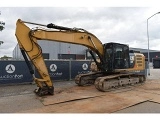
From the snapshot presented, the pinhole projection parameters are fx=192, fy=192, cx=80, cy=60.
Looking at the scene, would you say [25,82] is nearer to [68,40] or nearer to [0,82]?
[0,82]

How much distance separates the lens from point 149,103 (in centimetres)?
775

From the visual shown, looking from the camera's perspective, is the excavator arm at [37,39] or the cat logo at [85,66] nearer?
the excavator arm at [37,39]

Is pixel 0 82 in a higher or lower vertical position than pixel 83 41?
lower

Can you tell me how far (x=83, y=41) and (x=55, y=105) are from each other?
4.37 meters

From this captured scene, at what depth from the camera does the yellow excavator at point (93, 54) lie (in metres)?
8.92

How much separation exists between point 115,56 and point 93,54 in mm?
1365

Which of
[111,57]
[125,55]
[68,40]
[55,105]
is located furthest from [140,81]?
[55,105]

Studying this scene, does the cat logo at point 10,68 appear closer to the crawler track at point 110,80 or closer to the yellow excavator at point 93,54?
the yellow excavator at point 93,54

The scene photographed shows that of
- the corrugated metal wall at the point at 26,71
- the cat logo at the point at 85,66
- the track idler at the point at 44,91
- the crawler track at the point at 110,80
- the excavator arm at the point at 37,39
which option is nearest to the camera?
the excavator arm at the point at 37,39

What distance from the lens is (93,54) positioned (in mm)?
12016

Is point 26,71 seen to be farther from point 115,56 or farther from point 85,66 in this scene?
point 115,56

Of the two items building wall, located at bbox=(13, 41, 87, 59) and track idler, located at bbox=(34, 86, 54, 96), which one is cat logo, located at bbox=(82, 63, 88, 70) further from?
building wall, located at bbox=(13, 41, 87, 59)

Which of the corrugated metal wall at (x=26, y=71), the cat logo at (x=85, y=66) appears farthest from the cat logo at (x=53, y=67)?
the cat logo at (x=85, y=66)
